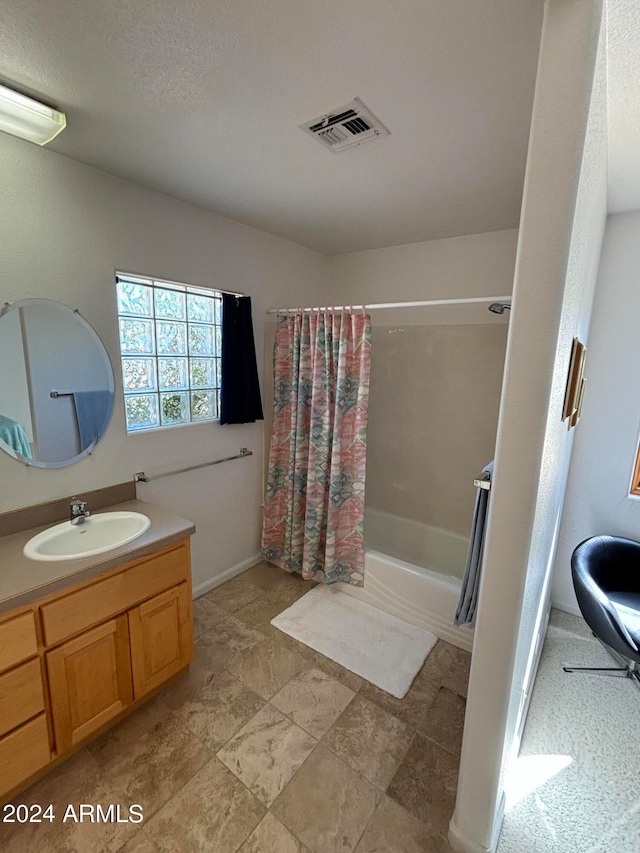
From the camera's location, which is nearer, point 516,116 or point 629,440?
point 516,116

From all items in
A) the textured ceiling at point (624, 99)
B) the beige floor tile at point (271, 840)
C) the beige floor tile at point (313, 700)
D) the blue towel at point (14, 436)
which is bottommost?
the beige floor tile at point (271, 840)

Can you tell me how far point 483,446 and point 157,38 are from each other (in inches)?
104

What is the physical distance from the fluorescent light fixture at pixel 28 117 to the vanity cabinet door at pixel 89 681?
187cm

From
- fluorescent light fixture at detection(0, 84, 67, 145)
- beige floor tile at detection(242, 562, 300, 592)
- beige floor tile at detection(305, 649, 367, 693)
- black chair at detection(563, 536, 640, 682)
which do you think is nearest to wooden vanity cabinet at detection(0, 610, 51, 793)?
beige floor tile at detection(305, 649, 367, 693)

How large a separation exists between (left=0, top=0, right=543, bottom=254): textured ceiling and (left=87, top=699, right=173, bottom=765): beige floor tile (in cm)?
245

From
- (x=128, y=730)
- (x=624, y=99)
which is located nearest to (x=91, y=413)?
(x=128, y=730)

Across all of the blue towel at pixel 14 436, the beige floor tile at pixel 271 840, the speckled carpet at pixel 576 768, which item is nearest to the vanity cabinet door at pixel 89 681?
the beige floor tile at pixel 271 840

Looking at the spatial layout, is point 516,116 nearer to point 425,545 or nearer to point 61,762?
point 425,545

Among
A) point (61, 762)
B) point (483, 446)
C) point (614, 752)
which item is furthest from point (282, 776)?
point (483, 446)

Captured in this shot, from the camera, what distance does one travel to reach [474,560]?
1.79 metres

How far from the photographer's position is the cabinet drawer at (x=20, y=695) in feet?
4.12

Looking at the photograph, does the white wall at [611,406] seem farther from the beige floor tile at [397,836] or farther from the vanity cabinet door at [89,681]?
the vanity cabinet door at [89,681]

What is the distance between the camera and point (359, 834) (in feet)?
4.21

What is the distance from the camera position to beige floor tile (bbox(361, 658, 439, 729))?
172 cm
